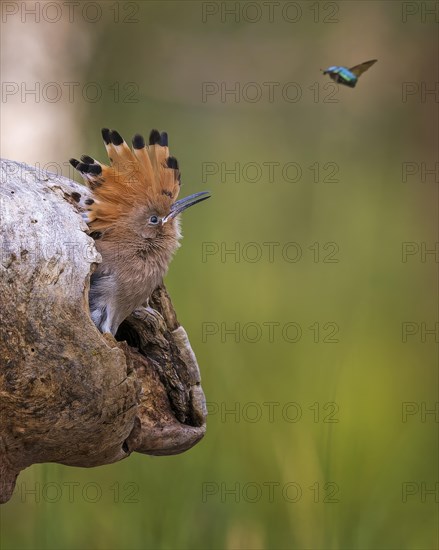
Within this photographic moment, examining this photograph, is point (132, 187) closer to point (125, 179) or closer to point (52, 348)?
point (125, 179)

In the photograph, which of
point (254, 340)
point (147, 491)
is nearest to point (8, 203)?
point (147, 491)

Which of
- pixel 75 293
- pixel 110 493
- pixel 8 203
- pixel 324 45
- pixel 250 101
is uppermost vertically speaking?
pixel 324 45

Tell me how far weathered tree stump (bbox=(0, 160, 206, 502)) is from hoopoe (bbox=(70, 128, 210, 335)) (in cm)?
9

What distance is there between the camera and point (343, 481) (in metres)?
3.49

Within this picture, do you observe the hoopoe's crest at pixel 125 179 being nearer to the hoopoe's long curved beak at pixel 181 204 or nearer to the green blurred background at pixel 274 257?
the hoopoe's long curved beak at pixel 181 204

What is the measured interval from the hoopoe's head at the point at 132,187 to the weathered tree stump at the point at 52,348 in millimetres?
77

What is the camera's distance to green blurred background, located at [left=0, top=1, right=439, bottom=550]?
342cm

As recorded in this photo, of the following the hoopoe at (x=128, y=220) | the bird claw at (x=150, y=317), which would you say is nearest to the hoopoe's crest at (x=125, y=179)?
the hoopoe at (x=128, y=220)

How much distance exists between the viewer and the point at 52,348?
2.06 meters

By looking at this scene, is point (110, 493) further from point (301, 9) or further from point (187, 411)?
point (301, 9)

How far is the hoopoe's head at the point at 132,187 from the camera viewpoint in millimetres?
2402

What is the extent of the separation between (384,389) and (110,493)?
44.0 inches

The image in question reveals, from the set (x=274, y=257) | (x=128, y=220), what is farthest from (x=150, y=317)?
(x=274, y=257)

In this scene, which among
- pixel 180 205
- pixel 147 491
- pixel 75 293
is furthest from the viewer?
pixel 147 491
